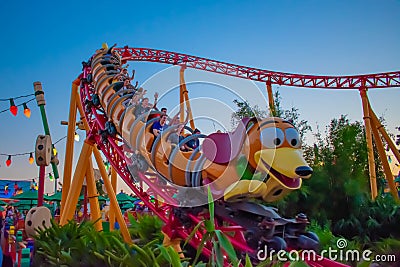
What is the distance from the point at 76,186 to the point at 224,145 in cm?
286

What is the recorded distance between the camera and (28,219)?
4.89 m

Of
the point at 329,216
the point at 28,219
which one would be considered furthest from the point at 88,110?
the point at 329,216

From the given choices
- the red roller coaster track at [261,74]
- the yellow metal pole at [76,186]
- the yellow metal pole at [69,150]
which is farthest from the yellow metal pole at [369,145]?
the yellow metal pole at [69,150]

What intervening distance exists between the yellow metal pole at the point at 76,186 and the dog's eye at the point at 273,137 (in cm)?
325

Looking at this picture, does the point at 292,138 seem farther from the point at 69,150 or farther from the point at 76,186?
the point at 69,150

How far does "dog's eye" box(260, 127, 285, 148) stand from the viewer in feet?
10.5

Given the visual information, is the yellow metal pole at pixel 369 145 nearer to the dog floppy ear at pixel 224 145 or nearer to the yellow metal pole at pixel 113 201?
the yellow metal pole at pixel 113 201

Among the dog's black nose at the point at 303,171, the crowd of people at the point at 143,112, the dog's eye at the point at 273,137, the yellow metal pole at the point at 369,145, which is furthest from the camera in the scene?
the yellow metal pole at the point at 369,145

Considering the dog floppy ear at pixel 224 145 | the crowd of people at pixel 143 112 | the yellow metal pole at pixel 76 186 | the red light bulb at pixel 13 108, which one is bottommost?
the yellow metal pole at pixel 76 186

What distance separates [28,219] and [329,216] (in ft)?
15.2

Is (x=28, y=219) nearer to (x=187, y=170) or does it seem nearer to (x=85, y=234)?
(x=85, y=234)

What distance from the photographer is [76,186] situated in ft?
18.2

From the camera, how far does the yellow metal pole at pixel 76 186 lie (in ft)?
17.9

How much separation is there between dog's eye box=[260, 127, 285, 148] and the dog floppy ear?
0.23 metres
